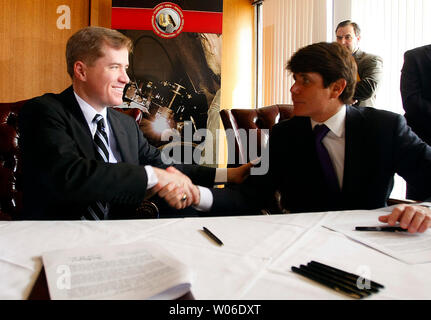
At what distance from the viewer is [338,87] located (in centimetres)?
181

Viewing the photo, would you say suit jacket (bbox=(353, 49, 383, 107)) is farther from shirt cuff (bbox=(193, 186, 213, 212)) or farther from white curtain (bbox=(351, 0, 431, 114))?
shirt cuff (bbox=(193, 186, 213, 212))

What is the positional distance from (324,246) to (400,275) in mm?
198

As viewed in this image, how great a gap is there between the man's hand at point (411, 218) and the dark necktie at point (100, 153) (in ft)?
3.85

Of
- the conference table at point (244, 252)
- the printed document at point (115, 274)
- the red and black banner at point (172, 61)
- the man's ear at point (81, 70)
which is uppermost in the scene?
the red and black banner at point (172, 61)

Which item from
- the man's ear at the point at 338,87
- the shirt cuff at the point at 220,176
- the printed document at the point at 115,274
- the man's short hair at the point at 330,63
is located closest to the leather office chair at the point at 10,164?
the shirt cuff at the point at 220,176

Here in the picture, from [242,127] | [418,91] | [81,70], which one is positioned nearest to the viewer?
[81,70]

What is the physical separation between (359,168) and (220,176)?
2.51ft

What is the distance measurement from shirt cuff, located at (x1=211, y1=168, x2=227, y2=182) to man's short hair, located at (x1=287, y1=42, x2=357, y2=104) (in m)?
0.73

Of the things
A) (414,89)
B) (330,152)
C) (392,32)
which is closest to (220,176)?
(330,152)

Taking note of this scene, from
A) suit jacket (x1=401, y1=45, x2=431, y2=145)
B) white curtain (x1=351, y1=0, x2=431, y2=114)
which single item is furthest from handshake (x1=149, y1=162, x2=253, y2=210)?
white curtain (x1=351, y1=0, x2=431, y2=114)

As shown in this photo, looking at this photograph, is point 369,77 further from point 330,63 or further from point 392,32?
point 330,63

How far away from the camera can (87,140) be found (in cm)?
158

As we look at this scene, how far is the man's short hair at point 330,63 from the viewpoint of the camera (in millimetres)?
1798

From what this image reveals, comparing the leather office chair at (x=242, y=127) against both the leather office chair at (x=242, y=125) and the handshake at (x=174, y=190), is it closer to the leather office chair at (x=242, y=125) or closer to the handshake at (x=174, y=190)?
the leather office chair at (x=242, y=125)
